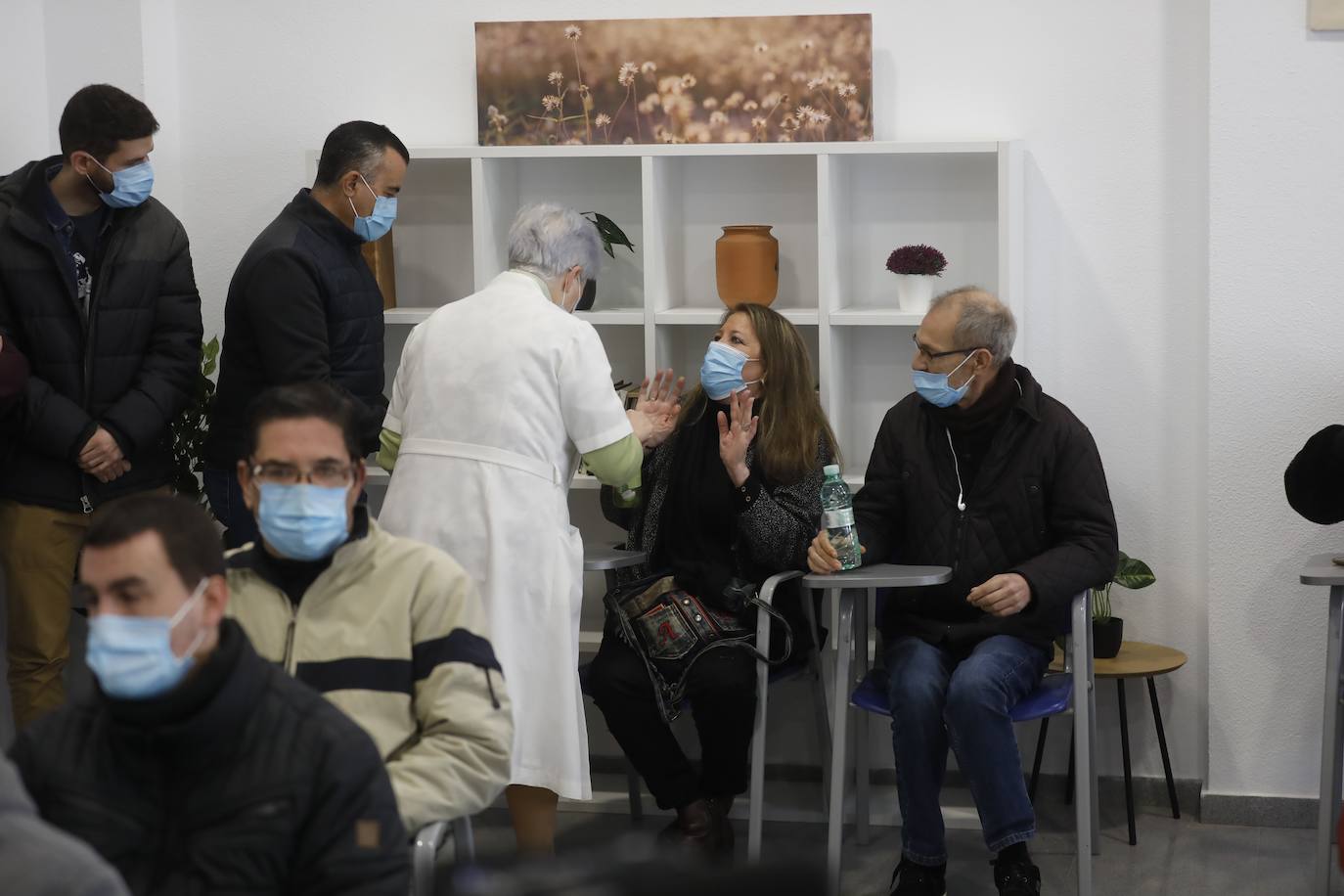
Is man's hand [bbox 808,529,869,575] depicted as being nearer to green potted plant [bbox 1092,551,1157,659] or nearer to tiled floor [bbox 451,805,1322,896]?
tiled floor [bbox 451,805,1322,896]

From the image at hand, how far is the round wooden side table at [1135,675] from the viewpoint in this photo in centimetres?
388

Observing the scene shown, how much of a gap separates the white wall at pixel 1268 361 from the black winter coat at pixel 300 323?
2.09 metres

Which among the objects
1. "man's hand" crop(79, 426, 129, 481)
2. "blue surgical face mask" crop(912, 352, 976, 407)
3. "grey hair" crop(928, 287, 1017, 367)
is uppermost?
"grey hair" crop(928, 287, 1017, 367)

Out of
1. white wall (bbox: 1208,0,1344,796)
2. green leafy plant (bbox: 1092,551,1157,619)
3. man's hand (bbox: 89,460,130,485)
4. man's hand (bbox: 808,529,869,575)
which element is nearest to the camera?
man's hand (bbox: 808,529,869,575)

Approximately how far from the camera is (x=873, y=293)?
433 cm

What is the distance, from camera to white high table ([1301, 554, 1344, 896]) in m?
3.45

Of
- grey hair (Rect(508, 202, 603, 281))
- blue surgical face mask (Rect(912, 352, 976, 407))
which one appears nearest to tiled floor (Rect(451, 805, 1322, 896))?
blue surgical face mask (Rect(912, 352, 976, 407))

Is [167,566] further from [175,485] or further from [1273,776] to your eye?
[1273,776]

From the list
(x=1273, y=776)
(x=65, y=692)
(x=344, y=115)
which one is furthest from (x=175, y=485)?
(x=1273, y=776)

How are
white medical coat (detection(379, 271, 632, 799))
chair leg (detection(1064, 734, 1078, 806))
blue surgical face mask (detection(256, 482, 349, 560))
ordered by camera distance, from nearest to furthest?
blue surgical face mask (detection(256, 482, 349, 560)), white medical coat (detection(379, 271, 632, 799)), chair leg (detection(1064, 734, 1078, 806))

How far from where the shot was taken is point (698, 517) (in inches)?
153

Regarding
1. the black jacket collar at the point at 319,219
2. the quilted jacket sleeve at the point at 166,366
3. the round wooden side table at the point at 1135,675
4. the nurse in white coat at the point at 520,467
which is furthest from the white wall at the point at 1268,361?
the quilted jacket sleeve at the point at 166,366

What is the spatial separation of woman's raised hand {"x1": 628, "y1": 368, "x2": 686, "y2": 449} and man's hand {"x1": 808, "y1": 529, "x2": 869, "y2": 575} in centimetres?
49

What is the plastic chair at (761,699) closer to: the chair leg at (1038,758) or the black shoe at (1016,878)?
the black shoe at (1016,878)
